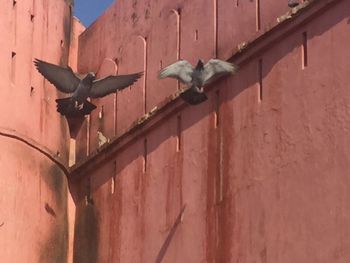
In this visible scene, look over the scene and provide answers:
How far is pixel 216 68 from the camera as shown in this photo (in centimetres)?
788

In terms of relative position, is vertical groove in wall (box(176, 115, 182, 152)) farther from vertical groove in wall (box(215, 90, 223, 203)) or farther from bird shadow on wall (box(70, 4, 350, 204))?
vertical groove in wall (box(215, 90, 223, 203))

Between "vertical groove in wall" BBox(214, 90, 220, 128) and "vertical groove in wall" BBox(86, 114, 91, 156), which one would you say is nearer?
"vertical groove in wall" BBox(214, 90, 220, 128)

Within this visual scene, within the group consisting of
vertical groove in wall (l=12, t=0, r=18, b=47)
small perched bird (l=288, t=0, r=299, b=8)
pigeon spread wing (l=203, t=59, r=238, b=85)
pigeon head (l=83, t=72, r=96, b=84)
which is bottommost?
pigeon spread wing (l=203, t=59, r=238, b=85)

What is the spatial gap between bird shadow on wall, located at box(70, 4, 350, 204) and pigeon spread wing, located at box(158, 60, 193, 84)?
28cm

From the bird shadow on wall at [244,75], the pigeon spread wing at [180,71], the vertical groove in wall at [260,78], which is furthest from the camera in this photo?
the pigeon spread wing at [180,71]

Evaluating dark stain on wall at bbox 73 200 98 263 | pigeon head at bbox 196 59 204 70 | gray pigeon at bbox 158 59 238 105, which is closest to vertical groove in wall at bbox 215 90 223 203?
gray pigeon at bbox 158 59 238 105

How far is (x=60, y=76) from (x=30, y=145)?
0.70 metres

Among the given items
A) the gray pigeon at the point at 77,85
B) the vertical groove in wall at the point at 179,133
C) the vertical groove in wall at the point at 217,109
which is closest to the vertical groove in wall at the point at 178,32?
the gray pigeon at the point at 77,85

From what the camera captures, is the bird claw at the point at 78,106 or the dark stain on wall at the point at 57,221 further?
the dark stain on wall at the point at 57,221

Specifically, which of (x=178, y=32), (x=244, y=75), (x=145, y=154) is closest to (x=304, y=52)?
(x=244, y=75)

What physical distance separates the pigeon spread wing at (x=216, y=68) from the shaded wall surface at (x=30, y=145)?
6.44ft

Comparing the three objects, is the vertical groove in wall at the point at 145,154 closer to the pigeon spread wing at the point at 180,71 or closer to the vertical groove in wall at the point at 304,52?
the pigeon spread wing at the point at 180,71

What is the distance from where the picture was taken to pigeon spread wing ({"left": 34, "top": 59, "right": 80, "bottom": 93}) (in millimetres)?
8828

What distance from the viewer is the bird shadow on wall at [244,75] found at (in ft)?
23.7
